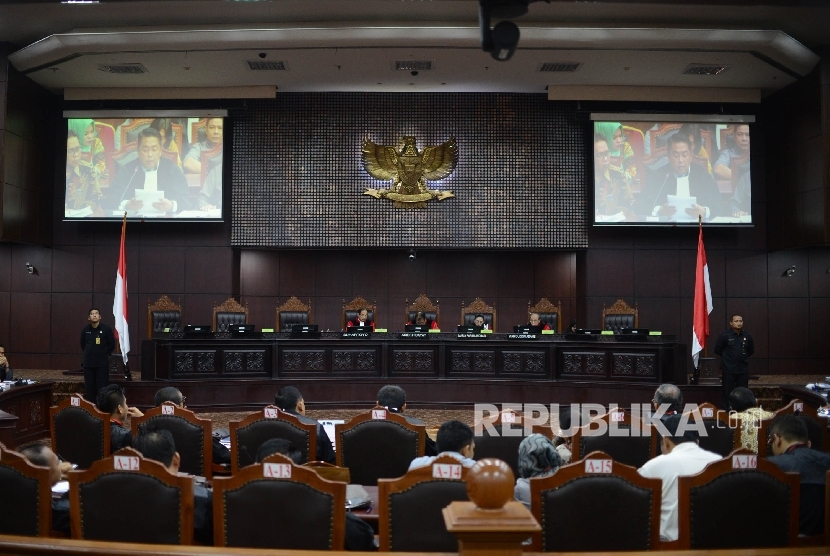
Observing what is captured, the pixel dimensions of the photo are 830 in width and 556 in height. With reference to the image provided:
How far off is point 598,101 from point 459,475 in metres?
10.6

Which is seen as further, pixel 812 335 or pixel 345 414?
pixel 812 335

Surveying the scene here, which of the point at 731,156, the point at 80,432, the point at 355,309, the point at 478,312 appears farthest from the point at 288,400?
the point at 731,156

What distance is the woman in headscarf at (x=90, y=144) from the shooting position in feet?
38.9

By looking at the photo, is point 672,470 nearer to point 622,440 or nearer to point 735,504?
point 735,504

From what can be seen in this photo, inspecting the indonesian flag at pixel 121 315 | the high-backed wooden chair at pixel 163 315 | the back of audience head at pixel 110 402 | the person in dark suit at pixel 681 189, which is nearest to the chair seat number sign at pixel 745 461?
the back of audience head at pixel 110 402

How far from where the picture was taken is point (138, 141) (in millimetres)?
11883

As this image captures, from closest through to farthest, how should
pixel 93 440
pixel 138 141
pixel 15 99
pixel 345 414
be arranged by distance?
pixel 93 440
pixel 345 414
pixel 15 99
pixel 138 141

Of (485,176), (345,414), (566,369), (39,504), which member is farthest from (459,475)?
(485,176)

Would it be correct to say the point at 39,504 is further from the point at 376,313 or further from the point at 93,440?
the point at 376,313

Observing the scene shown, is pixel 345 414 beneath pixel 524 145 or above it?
beneath

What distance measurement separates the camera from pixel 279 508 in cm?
252

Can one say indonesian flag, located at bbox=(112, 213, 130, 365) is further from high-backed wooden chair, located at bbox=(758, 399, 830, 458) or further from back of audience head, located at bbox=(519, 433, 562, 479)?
high-backed wooden chair, located at bbox=(758, 399, 830, 458)

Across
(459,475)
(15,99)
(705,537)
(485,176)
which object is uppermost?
(15,99)

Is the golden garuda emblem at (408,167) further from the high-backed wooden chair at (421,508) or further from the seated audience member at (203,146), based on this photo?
the high-backed wooden chair at (421,508)
